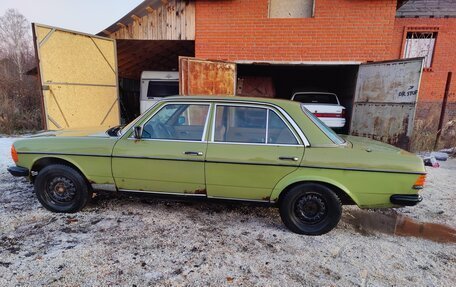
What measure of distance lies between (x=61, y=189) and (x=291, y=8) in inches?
280

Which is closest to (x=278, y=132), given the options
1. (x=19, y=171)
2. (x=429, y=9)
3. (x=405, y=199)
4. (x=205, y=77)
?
(x=405, y=199)

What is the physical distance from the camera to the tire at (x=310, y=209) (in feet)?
9.66

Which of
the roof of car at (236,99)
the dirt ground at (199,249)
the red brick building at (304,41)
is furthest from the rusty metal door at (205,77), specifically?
the dirt ground at (199,249)

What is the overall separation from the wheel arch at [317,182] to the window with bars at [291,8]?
19.6 ft

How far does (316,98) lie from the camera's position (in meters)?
9.02

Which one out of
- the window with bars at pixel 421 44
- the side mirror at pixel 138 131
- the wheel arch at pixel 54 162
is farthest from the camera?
the window with bars at pixel 421 44

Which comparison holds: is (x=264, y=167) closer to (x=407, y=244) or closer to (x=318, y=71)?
(x=407, y=244)

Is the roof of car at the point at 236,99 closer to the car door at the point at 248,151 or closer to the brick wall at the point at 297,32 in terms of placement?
the car door at the point at 248,151

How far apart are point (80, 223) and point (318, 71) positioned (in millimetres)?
10587

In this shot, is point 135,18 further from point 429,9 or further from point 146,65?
point 429,9

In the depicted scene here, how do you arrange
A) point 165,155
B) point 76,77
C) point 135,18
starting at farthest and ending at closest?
point 135,18, point 76,77, point 165,155

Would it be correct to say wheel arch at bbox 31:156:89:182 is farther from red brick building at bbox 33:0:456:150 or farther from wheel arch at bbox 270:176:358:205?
red brick building at bbox 33:0:456:150

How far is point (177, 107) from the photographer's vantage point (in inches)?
130

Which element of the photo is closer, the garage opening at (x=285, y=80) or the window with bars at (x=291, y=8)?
the window with bars at (x=291, y=8)
